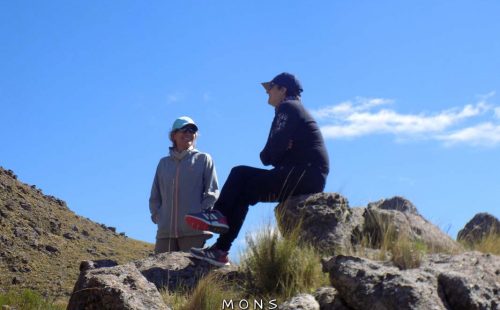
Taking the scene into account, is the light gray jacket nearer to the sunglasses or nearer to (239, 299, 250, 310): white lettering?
the sunglasses

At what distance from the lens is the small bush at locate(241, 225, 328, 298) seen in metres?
8.21

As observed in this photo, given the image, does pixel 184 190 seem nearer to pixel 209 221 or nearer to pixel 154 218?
pixel 154 218

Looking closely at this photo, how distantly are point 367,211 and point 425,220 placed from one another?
33.6 inches

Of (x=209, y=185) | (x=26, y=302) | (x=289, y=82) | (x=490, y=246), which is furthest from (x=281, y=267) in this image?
(x=26, y=302)

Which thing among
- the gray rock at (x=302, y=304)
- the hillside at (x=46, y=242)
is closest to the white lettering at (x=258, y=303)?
the gray rock at (x=302, y=304)

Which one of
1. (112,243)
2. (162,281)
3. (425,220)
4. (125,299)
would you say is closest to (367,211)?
(425,220)

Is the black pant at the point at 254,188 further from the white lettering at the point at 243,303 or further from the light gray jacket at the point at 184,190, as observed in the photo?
the white lettering at the point at 243,303

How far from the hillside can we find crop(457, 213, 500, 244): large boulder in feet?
43.6

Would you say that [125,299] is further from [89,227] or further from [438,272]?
[89,227]

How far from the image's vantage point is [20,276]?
24.9 m

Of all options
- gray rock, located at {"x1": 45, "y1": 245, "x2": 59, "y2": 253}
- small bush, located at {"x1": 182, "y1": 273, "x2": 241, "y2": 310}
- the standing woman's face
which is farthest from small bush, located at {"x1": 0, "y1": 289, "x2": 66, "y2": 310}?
gray rock, located at {"x1": 45, "y1": 245, "x2": 59, "y2": 253}

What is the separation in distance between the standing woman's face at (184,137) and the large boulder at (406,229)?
2.35 metres

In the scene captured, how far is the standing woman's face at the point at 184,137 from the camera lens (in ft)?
33.9

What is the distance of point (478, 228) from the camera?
38.2 ft
